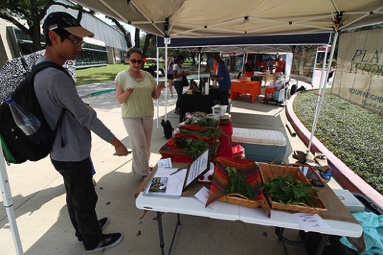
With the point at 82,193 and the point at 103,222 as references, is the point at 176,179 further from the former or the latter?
the point at 103,222

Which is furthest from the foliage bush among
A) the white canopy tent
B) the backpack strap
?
the backpack strap

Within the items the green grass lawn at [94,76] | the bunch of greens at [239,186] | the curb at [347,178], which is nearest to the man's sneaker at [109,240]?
the bunch of greens at [239,186]

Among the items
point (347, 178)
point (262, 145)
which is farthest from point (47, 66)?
point (347, 178)

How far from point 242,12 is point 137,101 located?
2.42 meters

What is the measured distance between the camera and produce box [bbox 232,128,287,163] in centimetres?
316

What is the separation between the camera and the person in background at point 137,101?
2.54 m

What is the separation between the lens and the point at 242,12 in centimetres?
330

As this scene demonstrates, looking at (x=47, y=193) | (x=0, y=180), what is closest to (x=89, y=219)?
(x=0, y=180)

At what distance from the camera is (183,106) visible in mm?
5156

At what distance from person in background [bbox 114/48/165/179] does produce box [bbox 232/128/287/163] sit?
1.52 m

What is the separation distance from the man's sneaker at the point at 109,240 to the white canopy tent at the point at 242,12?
2681 millimetres

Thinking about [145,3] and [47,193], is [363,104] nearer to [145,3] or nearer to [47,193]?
[145,3]

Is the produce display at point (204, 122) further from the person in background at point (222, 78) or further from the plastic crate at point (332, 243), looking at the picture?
the person in background at point (222, 78)

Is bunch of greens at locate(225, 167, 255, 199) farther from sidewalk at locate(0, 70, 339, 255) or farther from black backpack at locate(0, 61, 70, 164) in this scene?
black backpack at locate(0, 61, 70, 164)
